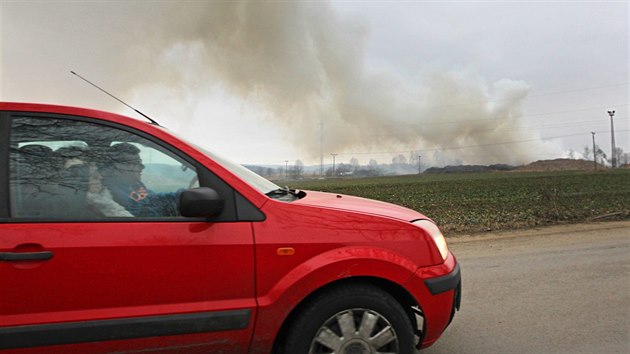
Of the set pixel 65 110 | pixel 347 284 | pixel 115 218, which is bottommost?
pixel 347 284

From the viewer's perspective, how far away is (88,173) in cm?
218

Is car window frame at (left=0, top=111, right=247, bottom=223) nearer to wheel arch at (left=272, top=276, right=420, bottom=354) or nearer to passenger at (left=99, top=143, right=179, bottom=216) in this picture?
passenger at (left=99, top=143, right=179, bottom=216)

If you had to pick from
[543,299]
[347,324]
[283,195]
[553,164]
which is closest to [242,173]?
[283,195]

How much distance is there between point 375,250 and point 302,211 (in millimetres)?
489

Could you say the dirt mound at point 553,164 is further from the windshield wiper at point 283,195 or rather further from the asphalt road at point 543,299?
the windshield wiper at point 283,195

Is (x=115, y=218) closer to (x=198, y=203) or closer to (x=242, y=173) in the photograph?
(x=198, y=203)

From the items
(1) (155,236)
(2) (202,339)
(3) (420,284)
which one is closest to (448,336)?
(3) (420,284)

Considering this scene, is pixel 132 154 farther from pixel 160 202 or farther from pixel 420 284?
pixel 420 284

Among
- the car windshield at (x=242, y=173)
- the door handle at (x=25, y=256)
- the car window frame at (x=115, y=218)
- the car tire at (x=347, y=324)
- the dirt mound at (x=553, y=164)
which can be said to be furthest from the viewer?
the dirt mound at (x=553, y=164)

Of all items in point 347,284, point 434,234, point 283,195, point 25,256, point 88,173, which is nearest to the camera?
point 25,256

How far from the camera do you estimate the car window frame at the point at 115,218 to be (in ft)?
6.61

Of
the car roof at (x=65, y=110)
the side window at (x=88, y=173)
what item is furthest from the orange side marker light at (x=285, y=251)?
the car roof at (x=65, y=110)

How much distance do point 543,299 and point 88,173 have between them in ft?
14.2

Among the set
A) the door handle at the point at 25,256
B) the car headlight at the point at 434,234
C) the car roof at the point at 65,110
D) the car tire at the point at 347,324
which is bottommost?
the car tire at the point at 347,324
